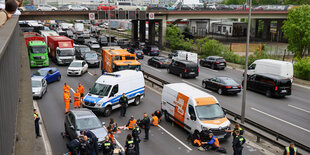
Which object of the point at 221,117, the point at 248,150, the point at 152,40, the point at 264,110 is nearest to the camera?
the point at 248,150

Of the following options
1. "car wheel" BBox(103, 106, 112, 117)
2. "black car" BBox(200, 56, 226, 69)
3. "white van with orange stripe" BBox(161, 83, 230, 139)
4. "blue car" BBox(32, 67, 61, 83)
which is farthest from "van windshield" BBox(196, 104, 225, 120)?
"black car" BBox(200, 56, 226, 69)

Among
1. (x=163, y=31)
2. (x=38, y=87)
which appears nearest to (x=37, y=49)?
(x=38, y=87)

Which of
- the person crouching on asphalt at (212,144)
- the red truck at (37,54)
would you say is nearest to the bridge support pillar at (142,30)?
the red truck at (37,54)

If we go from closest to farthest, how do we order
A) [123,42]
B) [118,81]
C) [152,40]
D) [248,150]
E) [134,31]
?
[248,150]
[118,81]
[123,42]
[152,40]
[134,31]

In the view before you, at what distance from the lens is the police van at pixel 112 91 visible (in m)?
18.5

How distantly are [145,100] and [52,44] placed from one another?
65.6 feet

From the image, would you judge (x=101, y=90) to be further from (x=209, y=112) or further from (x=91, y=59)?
(x=91, y=59)

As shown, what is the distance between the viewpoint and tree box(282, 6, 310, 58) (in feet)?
142

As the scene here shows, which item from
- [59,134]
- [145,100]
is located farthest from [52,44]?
[59,134]

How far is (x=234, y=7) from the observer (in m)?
66.9

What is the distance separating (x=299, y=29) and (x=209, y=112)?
1350 inches

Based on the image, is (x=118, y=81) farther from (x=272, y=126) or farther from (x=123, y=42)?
(x=123, y=42)

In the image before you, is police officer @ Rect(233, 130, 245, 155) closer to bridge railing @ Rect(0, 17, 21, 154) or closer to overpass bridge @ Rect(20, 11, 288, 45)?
bridge railing @ Rect(0, 17, 21, 154)

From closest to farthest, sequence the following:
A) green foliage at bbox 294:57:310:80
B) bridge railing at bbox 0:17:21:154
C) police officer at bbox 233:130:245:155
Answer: bridge railing at bbox 0:17:21:154 < police officer at bbox 233:130:245:155 < green foliage at bbox 294:57:310:80
